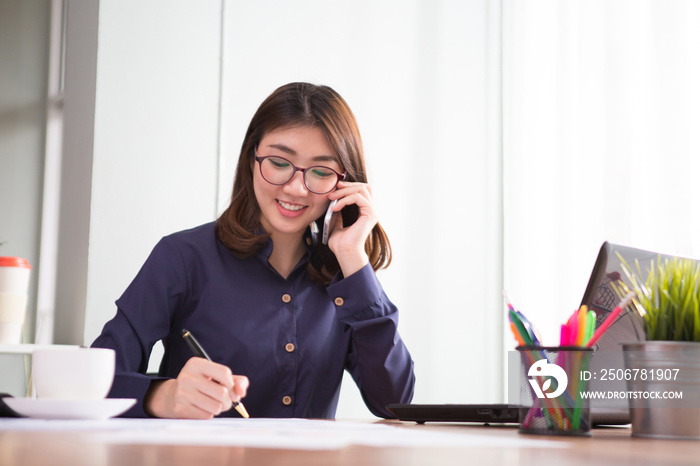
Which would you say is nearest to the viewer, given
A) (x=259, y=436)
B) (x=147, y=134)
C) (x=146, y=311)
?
(x=259, y=436)

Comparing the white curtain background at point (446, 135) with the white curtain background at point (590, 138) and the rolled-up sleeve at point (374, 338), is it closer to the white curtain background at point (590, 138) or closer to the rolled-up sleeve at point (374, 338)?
the white curtain background at point (590, 138)

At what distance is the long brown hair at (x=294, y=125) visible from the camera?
1.69m

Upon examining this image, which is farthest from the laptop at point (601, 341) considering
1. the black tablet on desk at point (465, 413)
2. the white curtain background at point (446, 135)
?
the white curtain background at point (446, 135)

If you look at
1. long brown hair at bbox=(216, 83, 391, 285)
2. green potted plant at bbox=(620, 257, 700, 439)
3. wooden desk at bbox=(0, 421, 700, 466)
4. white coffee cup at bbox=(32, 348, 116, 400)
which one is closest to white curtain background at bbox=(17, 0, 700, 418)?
long brown hair at bbox=(216, 83, 391, 285)

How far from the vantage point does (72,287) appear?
2.55m

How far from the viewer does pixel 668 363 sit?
868mm

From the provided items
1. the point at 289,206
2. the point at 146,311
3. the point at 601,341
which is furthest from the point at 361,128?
the point at 601,341

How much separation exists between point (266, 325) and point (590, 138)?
1716 mm

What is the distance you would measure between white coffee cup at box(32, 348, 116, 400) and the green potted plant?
2.10 feet

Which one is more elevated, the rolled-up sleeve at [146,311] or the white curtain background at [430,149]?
the white curtain background at [430,149]

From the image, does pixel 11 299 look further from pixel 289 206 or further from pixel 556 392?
pixel 556 392

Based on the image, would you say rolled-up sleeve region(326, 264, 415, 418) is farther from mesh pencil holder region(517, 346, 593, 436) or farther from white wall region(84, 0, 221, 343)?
white wall region(84, 0, 221, 343)

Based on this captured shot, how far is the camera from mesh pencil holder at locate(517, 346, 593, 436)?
2.86 ft

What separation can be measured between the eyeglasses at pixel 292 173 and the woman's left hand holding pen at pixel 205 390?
618mm
